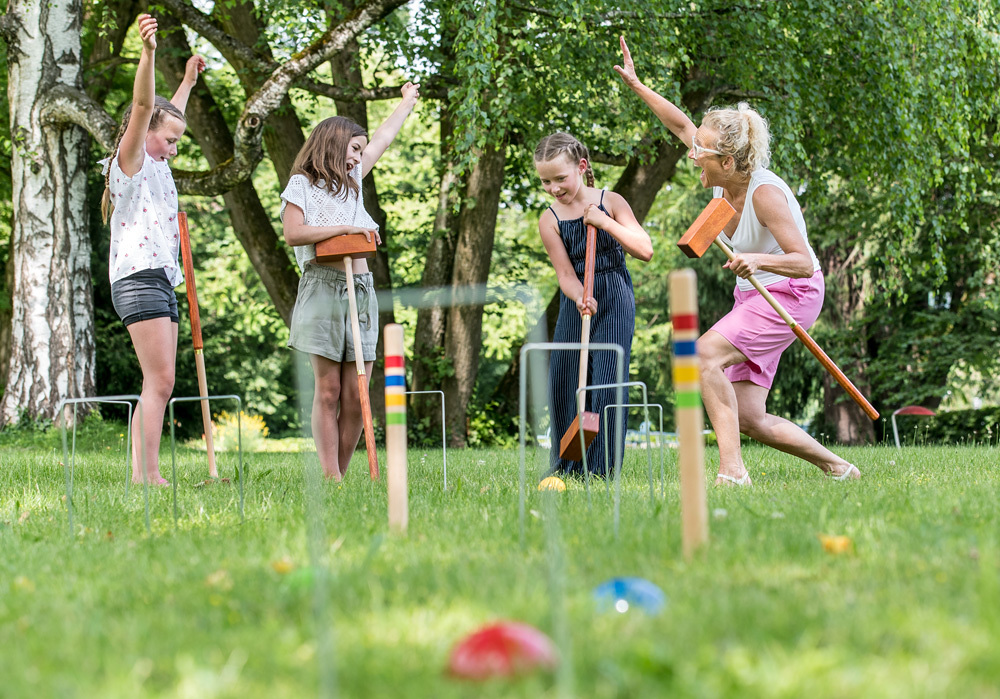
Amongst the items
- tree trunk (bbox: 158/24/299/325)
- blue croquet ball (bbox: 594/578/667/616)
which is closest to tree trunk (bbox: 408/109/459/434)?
tree trunk (bbox: 158/24/299/325)

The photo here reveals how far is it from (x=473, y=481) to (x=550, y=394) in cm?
63

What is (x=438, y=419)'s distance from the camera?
11.1 meters

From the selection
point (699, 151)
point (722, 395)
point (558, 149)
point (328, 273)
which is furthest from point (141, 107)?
point (722, 395)

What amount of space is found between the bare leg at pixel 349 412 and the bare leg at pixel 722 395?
1.77m

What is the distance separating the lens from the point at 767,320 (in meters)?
4.48

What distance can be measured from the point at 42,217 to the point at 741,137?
22.9ft

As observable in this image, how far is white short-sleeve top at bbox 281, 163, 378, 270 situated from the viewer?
4793 millimetres

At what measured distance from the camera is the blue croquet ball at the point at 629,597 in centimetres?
195

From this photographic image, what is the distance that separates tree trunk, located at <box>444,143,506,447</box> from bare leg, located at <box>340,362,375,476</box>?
5378 mm

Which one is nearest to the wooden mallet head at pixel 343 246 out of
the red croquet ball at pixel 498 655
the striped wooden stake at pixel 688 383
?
the striped wooden stake at pixel 688 383

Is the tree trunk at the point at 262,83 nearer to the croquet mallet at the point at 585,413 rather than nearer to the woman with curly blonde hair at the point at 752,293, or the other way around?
the croquet mallet at the point at 585,413

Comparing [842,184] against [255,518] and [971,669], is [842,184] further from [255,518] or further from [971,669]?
[971,669]

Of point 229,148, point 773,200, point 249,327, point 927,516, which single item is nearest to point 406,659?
point 927,516

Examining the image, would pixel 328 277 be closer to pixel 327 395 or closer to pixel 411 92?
pixel 327 395
